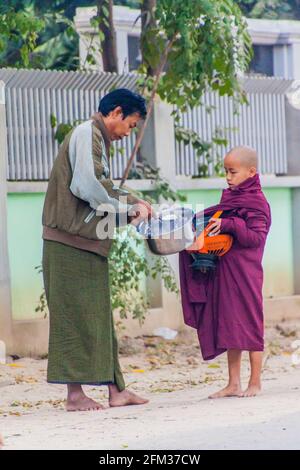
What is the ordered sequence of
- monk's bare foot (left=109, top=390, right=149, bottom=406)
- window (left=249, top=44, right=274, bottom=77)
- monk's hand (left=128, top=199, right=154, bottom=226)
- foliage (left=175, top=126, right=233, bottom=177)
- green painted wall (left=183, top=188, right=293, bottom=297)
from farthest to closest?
window (left=249, top=44, right=274, bottom=77) < green painted wall (left=183, top=188, right=293, bottom=297) < foliage (left=175, top=126, right=233, bottom=177) < monk's bare foot (left=109, top=390, right=149, bottom=406) < monk's hand (left=128, top=199, right=154, bottom=226)

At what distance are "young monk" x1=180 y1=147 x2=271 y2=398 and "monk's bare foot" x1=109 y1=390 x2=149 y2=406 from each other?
471mm

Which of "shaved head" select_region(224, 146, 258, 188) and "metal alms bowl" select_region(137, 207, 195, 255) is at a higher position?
"shaved head" select_region(224, 146, 258, 188)

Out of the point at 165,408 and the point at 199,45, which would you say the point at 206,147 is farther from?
the point at 165,408

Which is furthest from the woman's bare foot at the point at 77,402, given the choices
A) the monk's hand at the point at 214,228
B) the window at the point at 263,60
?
the window at the point at 263,60

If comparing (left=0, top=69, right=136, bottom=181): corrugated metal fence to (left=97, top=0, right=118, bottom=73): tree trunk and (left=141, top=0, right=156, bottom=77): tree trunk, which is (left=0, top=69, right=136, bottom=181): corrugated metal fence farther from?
(left=97, top=0, right=118, bottom=73): tree trunk

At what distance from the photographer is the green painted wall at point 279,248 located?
12055 mm

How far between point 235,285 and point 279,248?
443 cm

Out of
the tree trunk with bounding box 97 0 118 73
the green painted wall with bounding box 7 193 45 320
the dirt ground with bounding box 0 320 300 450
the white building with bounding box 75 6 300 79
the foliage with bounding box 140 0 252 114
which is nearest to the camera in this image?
the dirt ground with bounding box 0 320 300 450

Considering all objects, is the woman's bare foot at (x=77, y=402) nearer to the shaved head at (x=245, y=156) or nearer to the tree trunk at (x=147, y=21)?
the shaved head at (x=245, y=156)

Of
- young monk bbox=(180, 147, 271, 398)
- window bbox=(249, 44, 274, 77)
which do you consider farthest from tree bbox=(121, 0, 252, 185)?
window bbox=(249, 44, 274, 77)

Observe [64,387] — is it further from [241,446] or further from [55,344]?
[241,446]

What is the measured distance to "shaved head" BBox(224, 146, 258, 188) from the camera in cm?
779

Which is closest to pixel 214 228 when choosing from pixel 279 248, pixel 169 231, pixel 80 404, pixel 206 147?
pixel 169 231

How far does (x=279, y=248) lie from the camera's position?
1215cm
